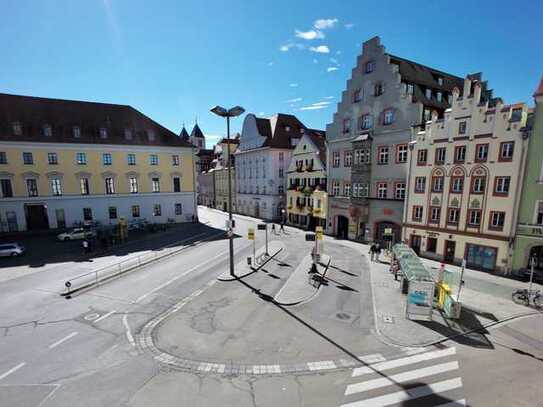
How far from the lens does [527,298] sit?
14773 mm

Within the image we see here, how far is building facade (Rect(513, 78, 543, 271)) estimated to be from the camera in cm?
1775

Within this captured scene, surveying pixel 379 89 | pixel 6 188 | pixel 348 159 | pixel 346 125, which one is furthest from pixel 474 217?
pixel 6 188

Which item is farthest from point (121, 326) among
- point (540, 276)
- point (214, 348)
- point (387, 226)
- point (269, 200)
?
point (269, 200)

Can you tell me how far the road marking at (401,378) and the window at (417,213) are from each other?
55.4 ft

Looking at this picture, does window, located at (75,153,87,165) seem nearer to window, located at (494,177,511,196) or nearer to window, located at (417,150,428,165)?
window, located at (417,150,428,165)

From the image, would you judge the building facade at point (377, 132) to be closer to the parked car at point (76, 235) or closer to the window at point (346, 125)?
the window at point (346, 125)

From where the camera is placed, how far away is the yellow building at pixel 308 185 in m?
35.4

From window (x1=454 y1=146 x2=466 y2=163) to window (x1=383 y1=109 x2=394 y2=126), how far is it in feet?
22.4

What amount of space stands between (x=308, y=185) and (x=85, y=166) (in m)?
32.5

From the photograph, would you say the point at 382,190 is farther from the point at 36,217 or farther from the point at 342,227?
the point at 36,217

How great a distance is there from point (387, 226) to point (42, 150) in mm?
45433

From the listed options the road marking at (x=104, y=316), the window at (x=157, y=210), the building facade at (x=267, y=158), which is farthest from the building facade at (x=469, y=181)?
the window at (x=157, y=210)

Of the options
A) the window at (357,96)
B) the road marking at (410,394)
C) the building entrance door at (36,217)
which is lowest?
the road marking at (410,394)

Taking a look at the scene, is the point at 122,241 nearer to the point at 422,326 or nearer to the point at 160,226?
the point at 160,226
